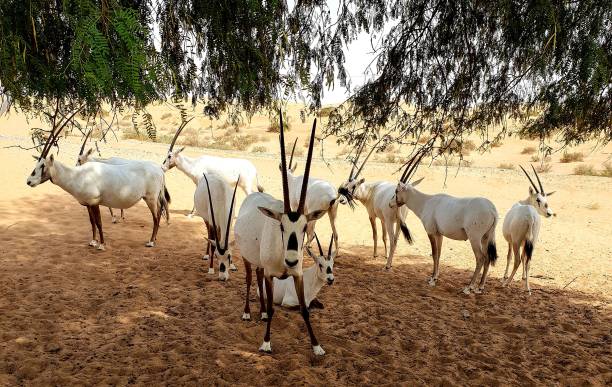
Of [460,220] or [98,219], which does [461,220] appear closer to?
[460,220]

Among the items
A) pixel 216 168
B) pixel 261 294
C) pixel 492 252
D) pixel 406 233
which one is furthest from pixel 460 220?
pixel 216 168

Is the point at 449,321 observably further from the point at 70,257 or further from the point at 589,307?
the point at 70,257

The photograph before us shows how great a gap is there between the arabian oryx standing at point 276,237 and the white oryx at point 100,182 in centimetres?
340

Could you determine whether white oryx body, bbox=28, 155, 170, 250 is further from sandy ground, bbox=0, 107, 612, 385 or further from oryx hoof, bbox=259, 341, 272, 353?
oryx hoof, bbox=259, 341, 272, 353

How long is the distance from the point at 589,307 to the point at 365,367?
4120 millimetres

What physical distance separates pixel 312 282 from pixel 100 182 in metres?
4.14

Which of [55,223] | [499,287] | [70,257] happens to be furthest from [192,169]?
[499,287]

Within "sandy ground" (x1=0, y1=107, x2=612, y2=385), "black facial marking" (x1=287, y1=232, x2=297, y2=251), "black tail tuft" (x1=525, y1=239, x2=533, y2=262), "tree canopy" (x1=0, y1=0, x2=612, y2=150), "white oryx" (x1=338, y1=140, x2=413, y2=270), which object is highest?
"tree canopy" (x1=0, y1=0, x2=612, y2=150)

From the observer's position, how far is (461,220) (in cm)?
671

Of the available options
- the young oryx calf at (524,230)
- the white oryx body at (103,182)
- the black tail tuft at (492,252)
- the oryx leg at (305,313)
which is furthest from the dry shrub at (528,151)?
the oryx leg at (305,313)

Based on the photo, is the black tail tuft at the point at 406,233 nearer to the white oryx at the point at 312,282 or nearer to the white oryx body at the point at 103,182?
the white oryx at the point at 312,282

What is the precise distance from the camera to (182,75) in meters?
3.47

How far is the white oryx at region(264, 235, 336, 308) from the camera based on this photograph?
496cm

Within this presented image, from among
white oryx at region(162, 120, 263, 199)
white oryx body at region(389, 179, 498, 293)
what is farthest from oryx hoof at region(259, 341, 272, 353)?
white oryx at region(162, 120, 263, 199)
